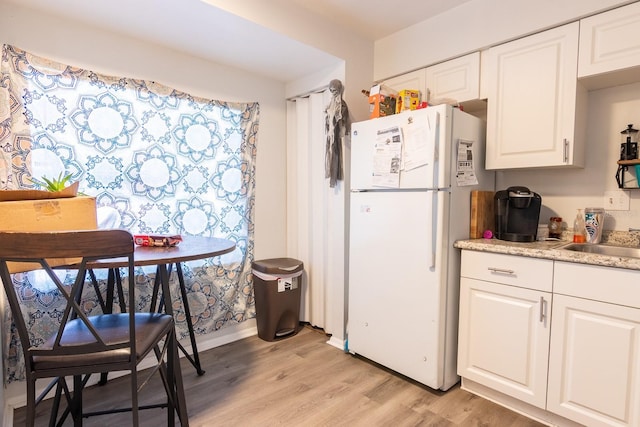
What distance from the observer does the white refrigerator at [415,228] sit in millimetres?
1865

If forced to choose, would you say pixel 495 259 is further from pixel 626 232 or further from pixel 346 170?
pixel 346 170

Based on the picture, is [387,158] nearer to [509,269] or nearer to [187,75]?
[509,269]

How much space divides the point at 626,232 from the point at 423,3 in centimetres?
183

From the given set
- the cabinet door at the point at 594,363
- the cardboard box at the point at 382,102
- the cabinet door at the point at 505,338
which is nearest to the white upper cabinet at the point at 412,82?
the cardboard box at the point at 382,102

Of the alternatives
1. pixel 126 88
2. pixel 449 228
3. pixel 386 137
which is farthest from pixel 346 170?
pixel 126 88

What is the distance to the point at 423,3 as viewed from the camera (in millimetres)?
2164

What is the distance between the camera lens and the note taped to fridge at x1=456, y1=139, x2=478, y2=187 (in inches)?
76.1

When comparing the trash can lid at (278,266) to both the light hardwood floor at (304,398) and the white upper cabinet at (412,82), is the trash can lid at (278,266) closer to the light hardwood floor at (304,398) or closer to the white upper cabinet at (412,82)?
the light hardwood floor at (304,398)

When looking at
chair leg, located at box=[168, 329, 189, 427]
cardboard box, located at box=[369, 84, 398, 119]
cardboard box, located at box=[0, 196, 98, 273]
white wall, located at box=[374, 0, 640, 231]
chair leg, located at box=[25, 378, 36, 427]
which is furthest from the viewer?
cardboard box, located at box=[369, 84, 398, 119]

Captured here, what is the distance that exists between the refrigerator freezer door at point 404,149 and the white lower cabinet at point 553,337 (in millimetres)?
544

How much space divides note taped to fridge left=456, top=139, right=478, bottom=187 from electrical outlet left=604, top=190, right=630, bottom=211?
2.38 ft

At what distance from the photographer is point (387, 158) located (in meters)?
2.08

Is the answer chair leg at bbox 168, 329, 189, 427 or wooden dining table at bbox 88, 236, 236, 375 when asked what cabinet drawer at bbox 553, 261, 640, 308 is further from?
chair leg at bbox 168, 329, 189, 427

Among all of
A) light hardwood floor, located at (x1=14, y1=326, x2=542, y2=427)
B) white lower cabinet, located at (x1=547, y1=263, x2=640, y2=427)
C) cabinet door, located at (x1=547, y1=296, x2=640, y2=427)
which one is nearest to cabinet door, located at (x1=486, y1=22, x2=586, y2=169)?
white lower cabinet, located at (x1=547, y1=263, x2=640, y2=427)
